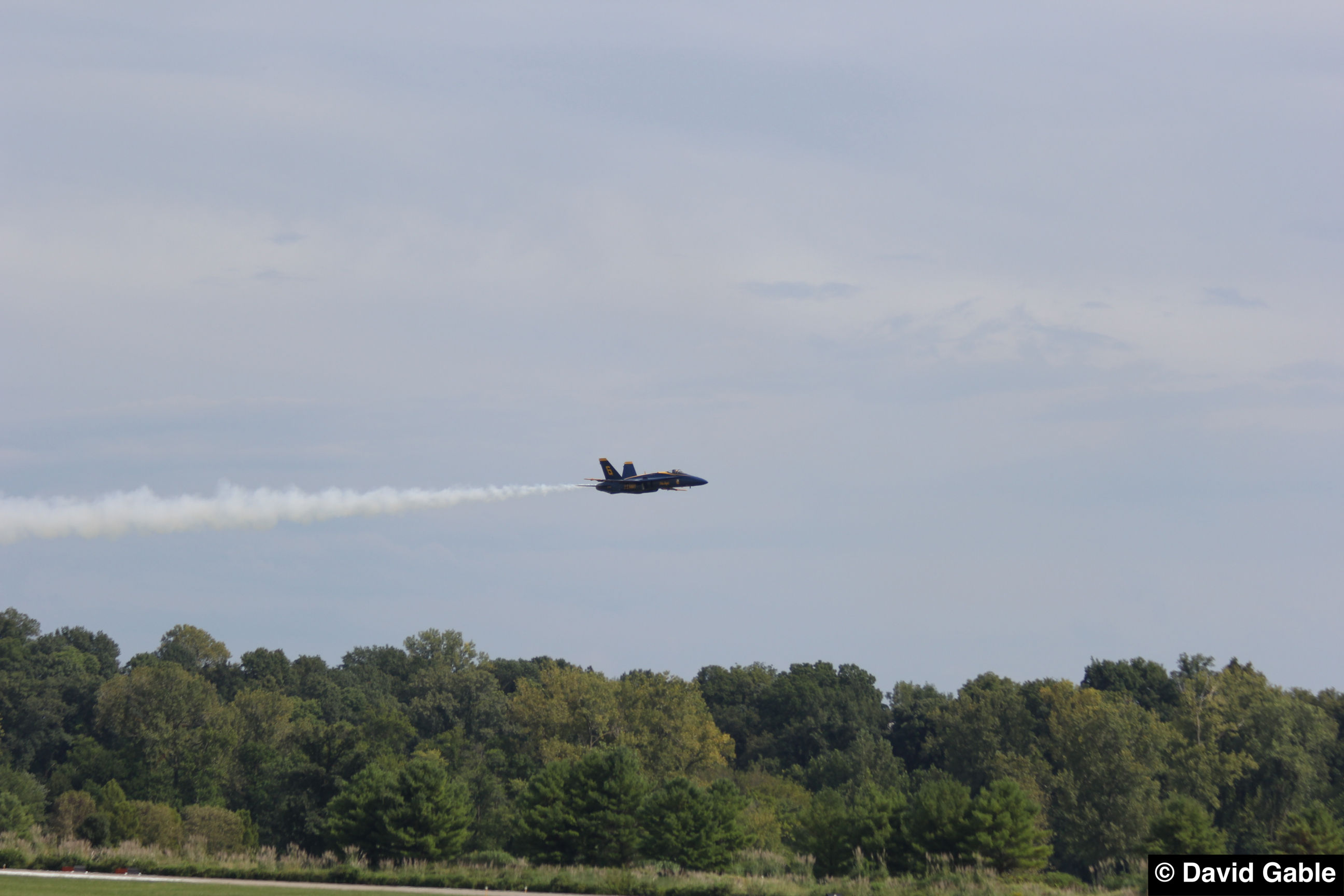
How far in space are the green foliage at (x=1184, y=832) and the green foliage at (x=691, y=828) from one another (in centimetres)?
2320

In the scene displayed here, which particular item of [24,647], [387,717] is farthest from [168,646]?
[387,717]

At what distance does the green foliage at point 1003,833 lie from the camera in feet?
228

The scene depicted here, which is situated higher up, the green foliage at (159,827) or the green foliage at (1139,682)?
the green foliage at (1139,682)

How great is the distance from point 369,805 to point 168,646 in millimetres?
132674

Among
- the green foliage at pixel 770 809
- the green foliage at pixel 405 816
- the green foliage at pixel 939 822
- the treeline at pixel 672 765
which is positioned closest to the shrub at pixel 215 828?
the treeline at pixel 672 765

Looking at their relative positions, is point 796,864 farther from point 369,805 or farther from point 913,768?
point 913,768

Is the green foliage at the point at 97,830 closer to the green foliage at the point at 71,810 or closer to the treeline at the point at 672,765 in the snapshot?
the treeline at the point at 672,765

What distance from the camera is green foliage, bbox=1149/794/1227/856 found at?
7194 cm

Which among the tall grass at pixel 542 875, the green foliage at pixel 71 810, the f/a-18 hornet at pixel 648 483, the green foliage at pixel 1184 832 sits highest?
the f/a-18 hornet at pixel 648 483

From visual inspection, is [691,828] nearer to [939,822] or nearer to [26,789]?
[939,822]

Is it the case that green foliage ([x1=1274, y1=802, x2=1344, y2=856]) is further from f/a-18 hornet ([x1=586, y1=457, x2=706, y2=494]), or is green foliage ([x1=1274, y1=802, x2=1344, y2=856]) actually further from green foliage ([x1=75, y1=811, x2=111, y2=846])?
green foliage ([x1=75, y1=811, x2=111, y2=846])

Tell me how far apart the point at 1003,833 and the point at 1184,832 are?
34.5ft

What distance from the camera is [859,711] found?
172875 mm

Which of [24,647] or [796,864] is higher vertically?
[24,647]
